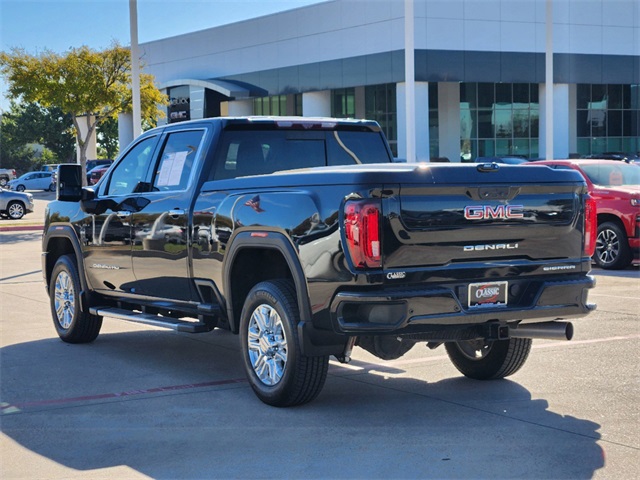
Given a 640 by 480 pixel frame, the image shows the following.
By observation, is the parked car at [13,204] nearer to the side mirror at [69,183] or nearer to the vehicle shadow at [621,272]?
the vehicle shadow at [621,272]

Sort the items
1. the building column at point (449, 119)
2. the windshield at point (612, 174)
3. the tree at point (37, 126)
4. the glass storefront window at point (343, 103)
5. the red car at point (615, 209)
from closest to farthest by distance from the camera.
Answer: the red car at point (615, 209)
the windshield at point (612, 174)
the building column at point (449, 119)
the glass storefront window at point (343, 103)
the tree at point (37, 126)

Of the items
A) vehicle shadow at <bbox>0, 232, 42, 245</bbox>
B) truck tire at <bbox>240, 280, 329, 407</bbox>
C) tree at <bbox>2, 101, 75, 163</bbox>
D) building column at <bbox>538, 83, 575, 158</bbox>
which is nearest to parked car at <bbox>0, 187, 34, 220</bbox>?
vehicle shadow at <bbox>0, 232, 42, 245</bbox>

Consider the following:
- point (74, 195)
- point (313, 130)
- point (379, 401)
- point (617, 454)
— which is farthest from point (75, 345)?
point (617, 454)

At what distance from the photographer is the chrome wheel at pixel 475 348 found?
24.9ft

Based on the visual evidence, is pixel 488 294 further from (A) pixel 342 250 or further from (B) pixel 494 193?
(A) pixel 342 250

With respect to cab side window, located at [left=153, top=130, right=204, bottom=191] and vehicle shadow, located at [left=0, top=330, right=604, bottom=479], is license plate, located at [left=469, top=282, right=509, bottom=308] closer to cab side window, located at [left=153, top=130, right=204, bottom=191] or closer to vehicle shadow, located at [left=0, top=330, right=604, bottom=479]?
vehicle shadow, located at [left=0, top=330, right=604, bottom=479]

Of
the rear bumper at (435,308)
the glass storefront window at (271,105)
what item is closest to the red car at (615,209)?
the rear bumper at (435,308)

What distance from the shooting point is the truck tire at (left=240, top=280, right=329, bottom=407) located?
6.60m

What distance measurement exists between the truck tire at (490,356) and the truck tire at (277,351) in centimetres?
148

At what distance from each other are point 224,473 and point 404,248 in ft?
5.93

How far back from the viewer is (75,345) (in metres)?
9.79

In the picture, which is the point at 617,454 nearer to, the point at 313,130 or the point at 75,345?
the point at 313,130

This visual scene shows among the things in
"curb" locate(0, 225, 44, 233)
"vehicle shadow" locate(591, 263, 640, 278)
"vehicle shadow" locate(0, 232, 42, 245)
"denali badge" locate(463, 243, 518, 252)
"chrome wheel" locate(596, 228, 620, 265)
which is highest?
"denali badge" locate(463, 243, 518, 252)

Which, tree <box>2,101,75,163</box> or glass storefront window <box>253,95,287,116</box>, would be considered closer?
glass storefront window <box>253,95,287,116</box>
